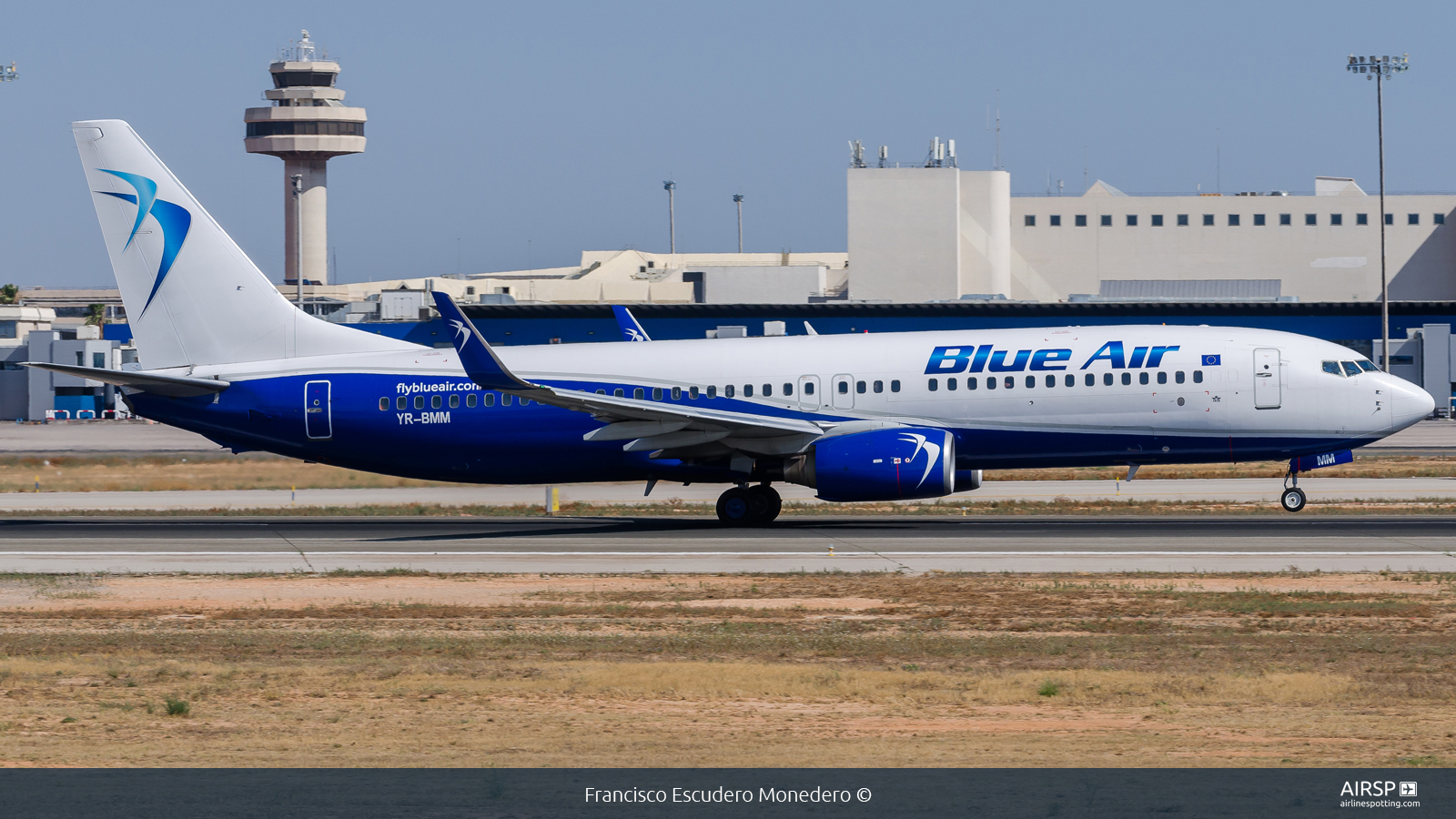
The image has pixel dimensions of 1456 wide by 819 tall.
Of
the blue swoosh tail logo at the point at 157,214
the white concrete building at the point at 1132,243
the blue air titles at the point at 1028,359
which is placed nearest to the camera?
the blue air titles at the point at 1028,359

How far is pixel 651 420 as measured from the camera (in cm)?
3194

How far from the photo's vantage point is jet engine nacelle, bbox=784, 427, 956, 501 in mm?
30656

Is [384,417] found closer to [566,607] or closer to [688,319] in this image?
[566,607]

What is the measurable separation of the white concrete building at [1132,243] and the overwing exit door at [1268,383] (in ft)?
272

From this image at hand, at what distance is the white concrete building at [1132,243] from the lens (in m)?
115

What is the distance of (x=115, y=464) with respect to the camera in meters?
53.9

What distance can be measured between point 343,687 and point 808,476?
58.2 ft

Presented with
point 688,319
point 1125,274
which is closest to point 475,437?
point 688,319

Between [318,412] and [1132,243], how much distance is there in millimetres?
97347

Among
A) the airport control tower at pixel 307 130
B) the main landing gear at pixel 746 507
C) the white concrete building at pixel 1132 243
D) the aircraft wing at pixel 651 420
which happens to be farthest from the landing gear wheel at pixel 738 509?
the airport control tower at pixel 307 130

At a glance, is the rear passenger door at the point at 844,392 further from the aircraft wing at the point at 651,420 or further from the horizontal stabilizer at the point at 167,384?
the horizontal stabilizer at the point at 167,384
